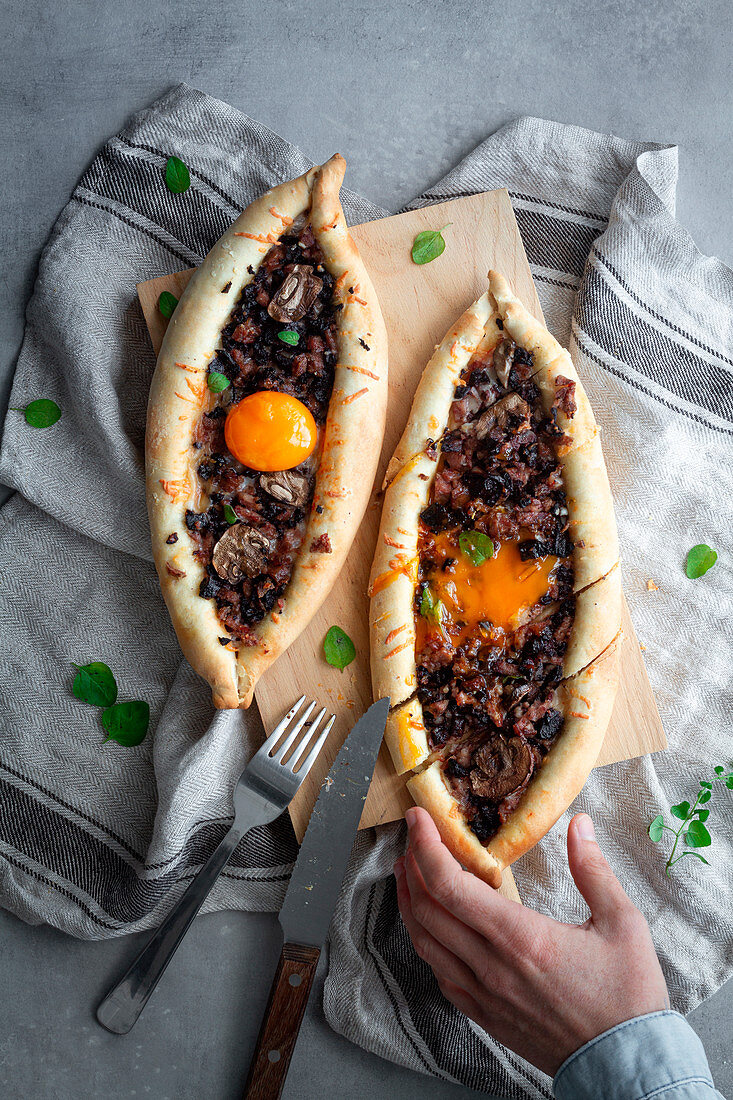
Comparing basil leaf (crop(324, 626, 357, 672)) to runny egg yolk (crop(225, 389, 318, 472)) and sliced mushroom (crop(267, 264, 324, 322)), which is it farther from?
sliced mushroom (crop(267, 264, 324, 322))

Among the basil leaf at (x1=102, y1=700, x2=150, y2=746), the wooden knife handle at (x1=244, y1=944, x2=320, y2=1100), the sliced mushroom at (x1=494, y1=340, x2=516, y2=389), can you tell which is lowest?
the wooden knife handle at (x1=244, y1=944, x2=320, y2=1100)

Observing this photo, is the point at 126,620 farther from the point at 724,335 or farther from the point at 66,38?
the point at 724,335

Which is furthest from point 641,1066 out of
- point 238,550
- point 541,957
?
point 238,550

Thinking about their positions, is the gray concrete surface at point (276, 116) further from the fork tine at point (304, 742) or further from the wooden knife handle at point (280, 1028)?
the fork tine at point (304, 742)

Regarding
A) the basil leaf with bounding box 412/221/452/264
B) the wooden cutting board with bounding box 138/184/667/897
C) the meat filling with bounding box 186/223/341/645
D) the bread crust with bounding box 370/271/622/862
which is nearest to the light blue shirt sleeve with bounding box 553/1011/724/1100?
the bread crust with bounding box 370/271/622/862

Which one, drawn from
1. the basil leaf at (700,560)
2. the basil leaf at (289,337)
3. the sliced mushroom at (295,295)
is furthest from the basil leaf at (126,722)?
the basil leaf at (700,560)
